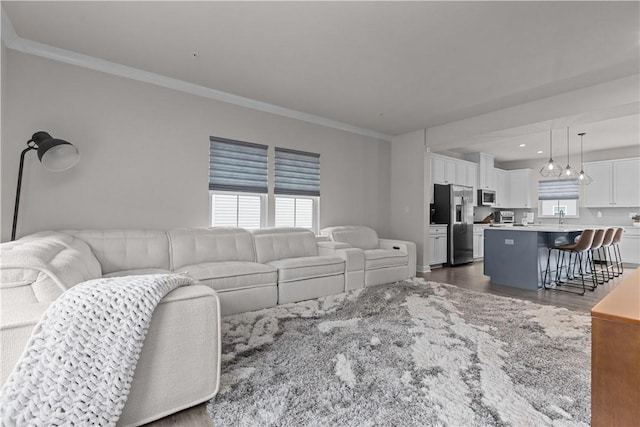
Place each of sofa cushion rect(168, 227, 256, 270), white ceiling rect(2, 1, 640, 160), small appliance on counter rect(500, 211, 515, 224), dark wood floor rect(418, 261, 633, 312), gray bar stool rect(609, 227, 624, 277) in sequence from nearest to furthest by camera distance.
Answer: white ceiling rect(2, 1, 640, 160), sofa cushion rect(168, 227, 256, 270), dark wood floor rect(418, 261, 633, 312), gray bar stool rect(609, 227, 624, 277), small appliance on counter rect(500, 211, 515, 224)

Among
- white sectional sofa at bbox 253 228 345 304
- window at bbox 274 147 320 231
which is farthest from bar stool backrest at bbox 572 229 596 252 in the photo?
window at bbox 274 147 320 231

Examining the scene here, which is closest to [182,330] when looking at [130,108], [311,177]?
[130,108]

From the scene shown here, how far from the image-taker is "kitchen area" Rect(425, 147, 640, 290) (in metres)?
6.08

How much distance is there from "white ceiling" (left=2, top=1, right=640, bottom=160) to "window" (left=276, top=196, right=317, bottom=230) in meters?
1.60

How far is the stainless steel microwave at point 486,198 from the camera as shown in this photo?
7555 mm

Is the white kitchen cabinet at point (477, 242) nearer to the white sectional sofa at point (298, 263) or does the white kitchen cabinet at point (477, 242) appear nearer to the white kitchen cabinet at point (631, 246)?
the white kitchen cabinet at point (631, 246)

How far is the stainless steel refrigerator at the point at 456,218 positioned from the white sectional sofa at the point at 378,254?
1.69 meters

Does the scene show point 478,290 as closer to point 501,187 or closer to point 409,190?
point 409,190

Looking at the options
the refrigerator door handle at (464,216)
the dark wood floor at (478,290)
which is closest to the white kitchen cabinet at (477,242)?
the refrigerator door handle at (464,216)

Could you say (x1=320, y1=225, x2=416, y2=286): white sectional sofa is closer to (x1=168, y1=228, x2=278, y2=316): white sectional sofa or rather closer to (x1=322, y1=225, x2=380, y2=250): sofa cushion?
(x1=322, y1=225, x2=380, y2=250): sofa cushion

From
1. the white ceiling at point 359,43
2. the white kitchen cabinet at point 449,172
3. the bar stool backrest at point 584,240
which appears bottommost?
the bar stool backrest at point 584,240

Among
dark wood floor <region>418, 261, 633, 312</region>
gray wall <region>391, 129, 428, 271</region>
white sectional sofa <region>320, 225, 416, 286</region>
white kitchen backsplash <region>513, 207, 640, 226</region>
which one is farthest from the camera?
white kitchen backsplash <region>513, 207, 640, 226</region>

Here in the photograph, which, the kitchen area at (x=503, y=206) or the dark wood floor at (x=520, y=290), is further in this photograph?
the kitchen area at (x=503, y=206)

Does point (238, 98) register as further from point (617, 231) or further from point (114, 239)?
point (617, 231)
